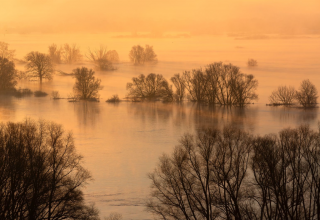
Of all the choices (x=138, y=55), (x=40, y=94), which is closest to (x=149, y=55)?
(x=138, y=55)

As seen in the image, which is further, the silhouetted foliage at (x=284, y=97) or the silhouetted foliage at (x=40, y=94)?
the silhouetted foliage at (x=40, y=94)

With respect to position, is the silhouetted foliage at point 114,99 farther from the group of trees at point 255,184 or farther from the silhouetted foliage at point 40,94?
the group of trees at point 255,184

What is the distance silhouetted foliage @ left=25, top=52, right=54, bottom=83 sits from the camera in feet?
A: 187

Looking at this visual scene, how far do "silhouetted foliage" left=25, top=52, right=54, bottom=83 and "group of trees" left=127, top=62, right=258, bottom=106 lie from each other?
14.4m

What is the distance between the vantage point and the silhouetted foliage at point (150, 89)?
46.9m

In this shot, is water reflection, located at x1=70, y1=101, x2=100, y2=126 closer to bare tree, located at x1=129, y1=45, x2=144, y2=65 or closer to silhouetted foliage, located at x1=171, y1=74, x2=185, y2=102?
silhouetted foliage, located at x1=171, y1=74, x2=185, y2=102

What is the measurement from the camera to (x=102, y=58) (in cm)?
7631

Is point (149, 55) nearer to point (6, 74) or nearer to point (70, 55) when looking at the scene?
point (70, 55)

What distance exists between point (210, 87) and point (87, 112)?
1175cm

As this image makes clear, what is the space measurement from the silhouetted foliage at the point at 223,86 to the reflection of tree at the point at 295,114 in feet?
10.5

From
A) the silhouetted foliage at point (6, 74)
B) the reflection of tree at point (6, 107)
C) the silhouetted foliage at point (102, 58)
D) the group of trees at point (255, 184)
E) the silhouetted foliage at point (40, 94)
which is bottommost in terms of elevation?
the group of trees at point (255, 184)

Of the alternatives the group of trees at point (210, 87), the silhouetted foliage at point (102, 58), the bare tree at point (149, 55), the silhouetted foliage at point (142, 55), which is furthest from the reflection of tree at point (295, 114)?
the silhouetted foliage at point (142, 55)

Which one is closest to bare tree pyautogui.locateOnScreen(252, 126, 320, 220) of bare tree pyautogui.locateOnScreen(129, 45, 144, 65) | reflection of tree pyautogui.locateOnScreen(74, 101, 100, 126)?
reflection of tree pyautogui.locateOnScreen(74, 101, 100, 126)

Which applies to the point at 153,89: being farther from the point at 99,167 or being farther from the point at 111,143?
the point at 99,167
